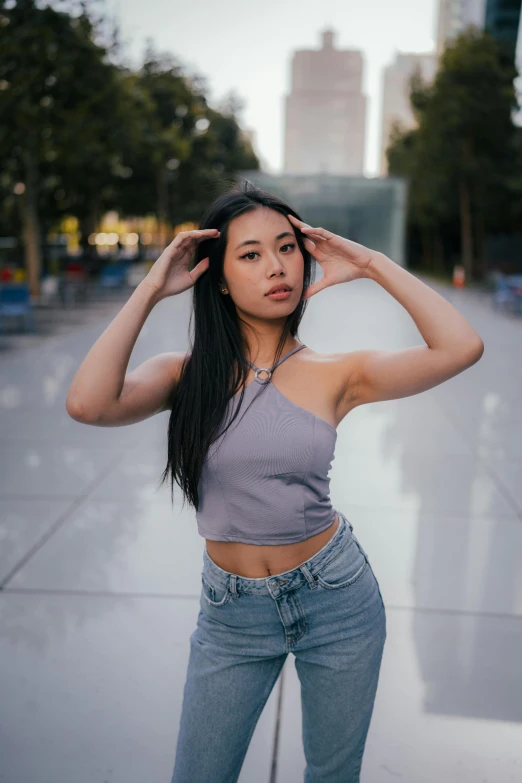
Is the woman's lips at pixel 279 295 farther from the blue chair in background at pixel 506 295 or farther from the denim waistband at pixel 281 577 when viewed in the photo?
the blue chair in background at pixel 506 295

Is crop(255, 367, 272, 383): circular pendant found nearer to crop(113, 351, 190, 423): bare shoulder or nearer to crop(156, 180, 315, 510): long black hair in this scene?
crop(156, 180, 315, 510): long black hair

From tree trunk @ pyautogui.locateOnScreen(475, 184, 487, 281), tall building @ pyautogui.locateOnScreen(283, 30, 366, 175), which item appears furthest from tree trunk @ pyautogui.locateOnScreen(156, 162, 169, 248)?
tall building @ pyautogui.locateOnScreen(283, 30, 366, 175)

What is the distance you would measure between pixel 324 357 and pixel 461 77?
2830 cm

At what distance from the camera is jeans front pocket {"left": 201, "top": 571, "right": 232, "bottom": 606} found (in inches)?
73.7

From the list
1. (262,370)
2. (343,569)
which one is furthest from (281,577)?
(262,370)

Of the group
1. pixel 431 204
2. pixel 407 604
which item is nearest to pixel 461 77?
pixel 431 204

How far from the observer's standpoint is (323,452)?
1.88 m

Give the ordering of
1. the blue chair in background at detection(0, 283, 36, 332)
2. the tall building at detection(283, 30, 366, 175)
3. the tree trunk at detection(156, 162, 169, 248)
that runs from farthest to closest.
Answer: the tall building at detection(283, 30, 366, 175), the tree trunk at detection(156, 162, 169, 248), the blue chair in background at detection(0, 283, 36, 332)

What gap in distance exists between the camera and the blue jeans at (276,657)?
183 centimetres

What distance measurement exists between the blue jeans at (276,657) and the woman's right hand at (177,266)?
2.41ft

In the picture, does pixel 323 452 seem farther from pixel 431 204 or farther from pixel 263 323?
pixel 431 204

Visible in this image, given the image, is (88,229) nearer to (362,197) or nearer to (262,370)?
(362,197)

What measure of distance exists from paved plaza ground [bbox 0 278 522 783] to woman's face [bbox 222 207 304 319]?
174cm

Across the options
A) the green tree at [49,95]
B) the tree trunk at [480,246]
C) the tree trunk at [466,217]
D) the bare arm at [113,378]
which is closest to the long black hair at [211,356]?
the bare arm at [113,378]
